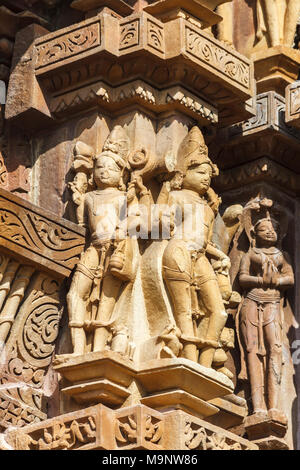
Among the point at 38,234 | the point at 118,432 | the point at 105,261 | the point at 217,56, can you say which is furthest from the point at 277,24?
the point at 118,432

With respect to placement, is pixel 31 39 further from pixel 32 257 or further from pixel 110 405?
pixel 110 405

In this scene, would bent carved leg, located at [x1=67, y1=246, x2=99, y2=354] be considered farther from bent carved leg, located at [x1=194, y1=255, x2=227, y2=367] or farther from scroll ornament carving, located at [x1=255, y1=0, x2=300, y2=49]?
scroll ornament carving, located at [x1=255, y1=0, x2=300, y2=49]

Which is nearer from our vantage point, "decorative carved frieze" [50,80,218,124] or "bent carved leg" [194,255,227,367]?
"bent carved leg" [194,255,227,367]

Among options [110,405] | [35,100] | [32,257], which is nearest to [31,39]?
[35,100]

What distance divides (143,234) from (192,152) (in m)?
0.62

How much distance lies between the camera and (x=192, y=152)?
47.9 feet

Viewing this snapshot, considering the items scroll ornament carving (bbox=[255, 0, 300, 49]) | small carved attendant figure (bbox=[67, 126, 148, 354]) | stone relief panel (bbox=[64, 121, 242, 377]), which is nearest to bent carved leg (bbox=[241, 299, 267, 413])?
stone relief panel (bbox=[64, 121, 242, 377])

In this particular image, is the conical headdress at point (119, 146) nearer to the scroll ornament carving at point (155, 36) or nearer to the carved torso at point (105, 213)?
the carved torso at point (105, 213)

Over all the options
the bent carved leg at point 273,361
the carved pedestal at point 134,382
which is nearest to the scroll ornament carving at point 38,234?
the carved pedestal at point 134,382

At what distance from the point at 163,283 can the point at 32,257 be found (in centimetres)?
79

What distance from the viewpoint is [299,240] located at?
1562 cm

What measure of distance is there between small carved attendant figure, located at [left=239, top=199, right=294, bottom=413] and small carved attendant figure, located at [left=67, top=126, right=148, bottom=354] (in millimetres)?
1205

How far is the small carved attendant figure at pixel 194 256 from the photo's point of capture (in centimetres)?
1422

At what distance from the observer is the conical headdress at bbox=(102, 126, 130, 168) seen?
Result: 14.5 meters
